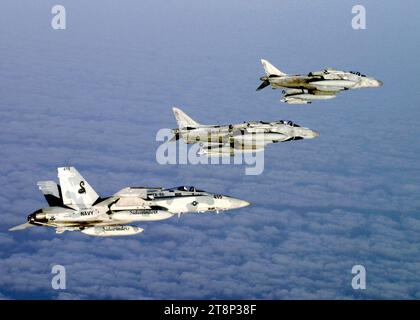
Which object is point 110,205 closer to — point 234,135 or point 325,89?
point 234,135

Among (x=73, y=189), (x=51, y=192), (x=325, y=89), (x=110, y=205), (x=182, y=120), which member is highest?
(x=325, y=89)

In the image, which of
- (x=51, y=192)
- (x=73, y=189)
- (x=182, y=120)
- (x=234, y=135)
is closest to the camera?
(x=73, y=189)

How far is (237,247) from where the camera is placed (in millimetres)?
162625

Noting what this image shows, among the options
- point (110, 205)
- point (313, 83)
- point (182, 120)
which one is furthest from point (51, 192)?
point (313, 83)

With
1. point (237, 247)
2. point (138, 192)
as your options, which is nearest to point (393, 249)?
point (237, 247)

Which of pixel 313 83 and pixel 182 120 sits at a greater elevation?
pixel 313 83

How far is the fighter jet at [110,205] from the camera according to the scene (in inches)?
2805

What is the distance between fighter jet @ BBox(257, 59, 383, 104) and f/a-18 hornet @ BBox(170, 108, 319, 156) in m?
5.04

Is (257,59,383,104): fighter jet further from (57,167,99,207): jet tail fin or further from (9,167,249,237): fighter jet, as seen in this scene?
(57,167,99,207): jet tail fin

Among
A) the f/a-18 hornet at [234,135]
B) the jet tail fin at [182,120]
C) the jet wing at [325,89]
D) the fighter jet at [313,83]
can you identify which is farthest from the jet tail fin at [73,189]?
the jet wing at [325,89]

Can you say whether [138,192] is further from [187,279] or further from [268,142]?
[187,279]

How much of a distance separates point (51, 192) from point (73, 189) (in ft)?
6.83

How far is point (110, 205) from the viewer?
72000 millimetres
